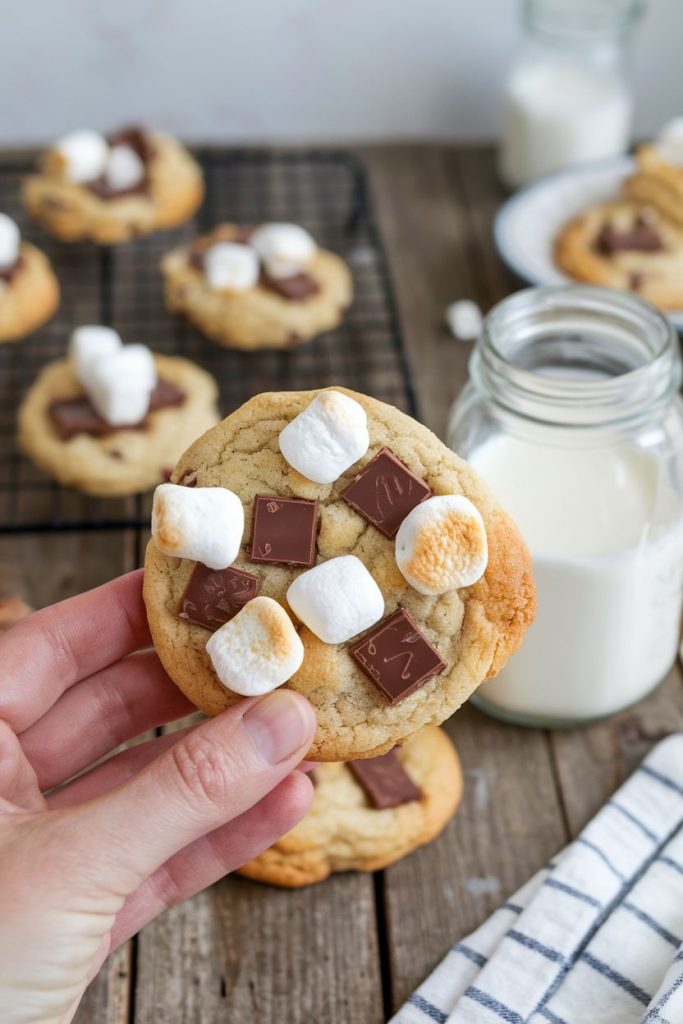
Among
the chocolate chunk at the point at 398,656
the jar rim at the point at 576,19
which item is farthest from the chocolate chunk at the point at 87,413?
the jar rim at the point at 576,19

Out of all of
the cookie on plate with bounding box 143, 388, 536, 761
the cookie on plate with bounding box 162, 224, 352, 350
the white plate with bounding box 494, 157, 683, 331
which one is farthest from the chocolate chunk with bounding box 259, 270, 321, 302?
the cookie on plate with bounding box 143, 388, 536, 761

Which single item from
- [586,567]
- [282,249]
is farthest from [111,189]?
[586,567]

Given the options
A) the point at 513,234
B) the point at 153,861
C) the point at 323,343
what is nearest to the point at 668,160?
the point at 513,234

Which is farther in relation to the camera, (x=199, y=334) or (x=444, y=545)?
(x=199, y=334)

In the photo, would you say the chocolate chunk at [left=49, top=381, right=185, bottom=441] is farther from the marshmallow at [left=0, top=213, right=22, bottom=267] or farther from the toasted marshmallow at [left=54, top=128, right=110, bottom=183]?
the toasted marshmallow at [left=54, top=128, right=110, bottom=183]

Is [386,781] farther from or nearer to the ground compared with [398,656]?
nearer to the ground

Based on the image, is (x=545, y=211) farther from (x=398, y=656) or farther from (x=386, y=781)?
(x=398, y=656)

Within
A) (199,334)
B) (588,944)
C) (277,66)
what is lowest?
(199,334)

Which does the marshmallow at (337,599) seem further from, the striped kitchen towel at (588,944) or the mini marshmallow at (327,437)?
the striped kitchen towel at (588,944)
